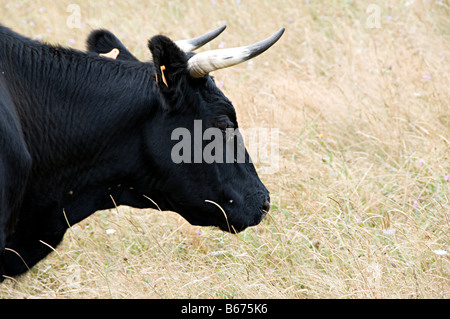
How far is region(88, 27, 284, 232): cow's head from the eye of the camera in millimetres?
3096

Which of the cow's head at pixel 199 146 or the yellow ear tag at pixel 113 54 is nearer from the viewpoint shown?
the cow's head at pixel 199 146

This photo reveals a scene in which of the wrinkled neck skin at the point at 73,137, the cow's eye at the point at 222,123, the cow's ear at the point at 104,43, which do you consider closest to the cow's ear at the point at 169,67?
the wrinkled neck skin at the point at 73,137

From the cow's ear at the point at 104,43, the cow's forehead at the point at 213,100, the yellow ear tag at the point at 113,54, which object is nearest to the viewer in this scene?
the cow's forehead at the point at 213,100

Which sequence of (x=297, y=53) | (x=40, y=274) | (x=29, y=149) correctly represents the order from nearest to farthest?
1. (x=29, y=149)
2. (x=40, y=274)
3. (x=297, y=53)

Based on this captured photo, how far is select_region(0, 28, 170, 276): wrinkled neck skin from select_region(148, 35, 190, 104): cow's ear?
0.47 feet

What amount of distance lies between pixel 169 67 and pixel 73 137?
2.08 ft

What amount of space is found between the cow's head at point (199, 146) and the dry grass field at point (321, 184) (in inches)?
16.0

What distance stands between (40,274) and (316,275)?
1.86 metres

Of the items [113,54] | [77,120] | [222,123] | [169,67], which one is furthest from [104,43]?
[222,123]

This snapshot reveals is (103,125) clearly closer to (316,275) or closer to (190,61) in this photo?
(190,61)

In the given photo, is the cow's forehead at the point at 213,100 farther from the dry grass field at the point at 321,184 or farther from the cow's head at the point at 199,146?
the dry grass field at the point at 321,184

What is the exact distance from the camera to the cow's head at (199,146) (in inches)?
122

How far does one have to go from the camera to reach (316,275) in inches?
139
